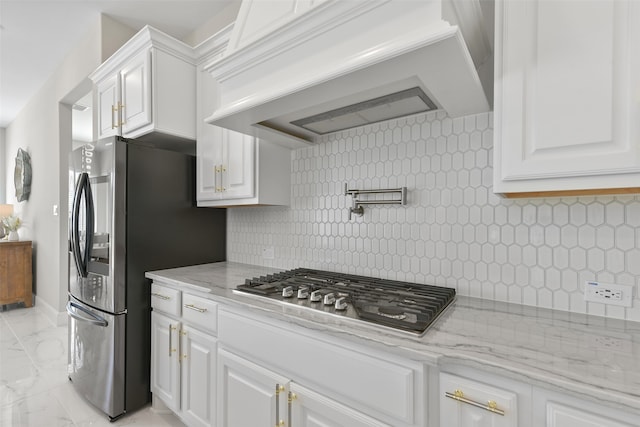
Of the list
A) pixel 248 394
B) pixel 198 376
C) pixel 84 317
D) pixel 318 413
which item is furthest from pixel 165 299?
pixel 318 413

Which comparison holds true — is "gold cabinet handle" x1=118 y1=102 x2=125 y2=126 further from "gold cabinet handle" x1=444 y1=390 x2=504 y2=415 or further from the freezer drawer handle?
"gold cabinet handle" x1=444 y1=390 x2=504 y2=415

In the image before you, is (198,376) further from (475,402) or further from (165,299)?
(475,402)

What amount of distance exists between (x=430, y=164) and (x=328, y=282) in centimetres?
78

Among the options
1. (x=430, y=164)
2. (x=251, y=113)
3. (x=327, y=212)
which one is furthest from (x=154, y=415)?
(x=430, y=164)

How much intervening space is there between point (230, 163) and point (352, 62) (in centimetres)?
124

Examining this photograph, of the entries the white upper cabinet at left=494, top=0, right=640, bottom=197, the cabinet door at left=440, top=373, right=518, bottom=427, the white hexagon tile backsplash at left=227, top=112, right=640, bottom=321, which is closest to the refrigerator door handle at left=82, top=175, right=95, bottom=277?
the white hexagon tile backsplash at left=227, top=112, right=640, bottom=321

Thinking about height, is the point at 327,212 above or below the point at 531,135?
below

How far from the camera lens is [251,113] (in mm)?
1531

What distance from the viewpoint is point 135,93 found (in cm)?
231

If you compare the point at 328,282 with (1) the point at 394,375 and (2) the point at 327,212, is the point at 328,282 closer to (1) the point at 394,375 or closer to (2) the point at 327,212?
(2) the point at 327,212

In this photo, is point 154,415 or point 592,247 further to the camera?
point 154,415

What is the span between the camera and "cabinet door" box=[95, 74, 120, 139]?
99.4 inches

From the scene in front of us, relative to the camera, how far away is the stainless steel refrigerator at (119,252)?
1.95 meters

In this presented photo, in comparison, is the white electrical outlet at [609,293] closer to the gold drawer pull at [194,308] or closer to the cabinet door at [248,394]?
the cabinet door at [248,394]
